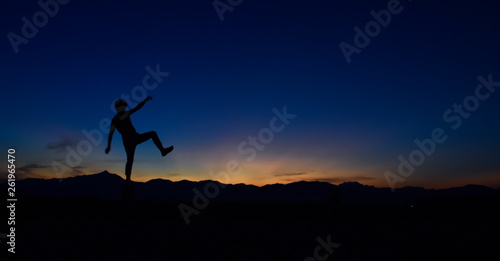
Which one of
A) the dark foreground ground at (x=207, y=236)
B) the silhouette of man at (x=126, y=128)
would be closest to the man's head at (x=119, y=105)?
the silhouette of man at (x=126, y=128)

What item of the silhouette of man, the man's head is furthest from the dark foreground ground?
the man's head

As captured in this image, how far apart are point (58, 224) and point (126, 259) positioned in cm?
313

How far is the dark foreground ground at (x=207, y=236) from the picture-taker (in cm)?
452

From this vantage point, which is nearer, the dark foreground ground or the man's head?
the dark foreground ground

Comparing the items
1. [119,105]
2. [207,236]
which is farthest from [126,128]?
[207,236]

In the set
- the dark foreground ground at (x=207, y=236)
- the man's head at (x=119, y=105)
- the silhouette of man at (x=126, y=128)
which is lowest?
the dark foreground ground at (x=207, y=236)

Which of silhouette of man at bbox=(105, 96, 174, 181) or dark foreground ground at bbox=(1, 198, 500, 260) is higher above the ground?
silhouette of man at bbox=(105, 96, 174, 181)

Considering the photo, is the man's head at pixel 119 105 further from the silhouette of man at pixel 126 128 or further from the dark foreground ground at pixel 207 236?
the dark foreground ground at pixel 207 236

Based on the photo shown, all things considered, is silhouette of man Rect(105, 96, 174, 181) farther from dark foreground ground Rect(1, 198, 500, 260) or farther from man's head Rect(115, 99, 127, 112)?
dark foreground ground Rect(1, 198, 500, 260)

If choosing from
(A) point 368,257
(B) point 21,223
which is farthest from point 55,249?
(A) point 368,257

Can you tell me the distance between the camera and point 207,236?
18.8 feet

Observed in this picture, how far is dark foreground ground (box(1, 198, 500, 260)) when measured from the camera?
452 cm

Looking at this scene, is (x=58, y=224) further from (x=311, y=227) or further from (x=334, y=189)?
(x=334, y=189)

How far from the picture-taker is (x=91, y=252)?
439 cm
